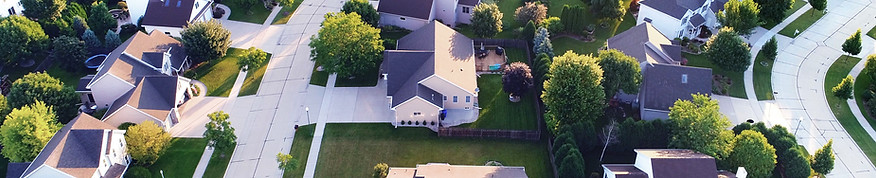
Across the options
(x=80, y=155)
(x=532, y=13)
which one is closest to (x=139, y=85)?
(x=80, y=155)

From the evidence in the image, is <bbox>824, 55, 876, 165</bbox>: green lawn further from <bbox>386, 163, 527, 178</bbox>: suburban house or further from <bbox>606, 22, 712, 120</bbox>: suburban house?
<bbox>386, 163, 527, 178</bbox>: suburban house

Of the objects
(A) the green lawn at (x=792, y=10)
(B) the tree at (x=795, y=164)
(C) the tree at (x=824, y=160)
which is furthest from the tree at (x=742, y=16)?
(B) the tree at (x=795, y=164)

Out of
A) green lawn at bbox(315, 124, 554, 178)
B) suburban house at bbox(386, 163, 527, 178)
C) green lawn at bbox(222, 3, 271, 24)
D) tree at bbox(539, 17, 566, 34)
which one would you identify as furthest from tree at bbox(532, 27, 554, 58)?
green lawn at bbox(222, 3, 271, 24)

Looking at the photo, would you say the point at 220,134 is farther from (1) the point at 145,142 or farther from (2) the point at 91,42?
(2) the point at 91,42

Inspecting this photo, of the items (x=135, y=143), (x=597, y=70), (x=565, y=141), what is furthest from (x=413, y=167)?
(x=135, y=143)

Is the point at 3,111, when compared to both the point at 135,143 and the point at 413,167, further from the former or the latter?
the point at 413,167

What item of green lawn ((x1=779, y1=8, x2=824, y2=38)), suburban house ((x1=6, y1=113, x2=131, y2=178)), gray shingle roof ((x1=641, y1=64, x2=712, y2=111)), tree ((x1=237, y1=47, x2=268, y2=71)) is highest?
green lawn ((x1=779, y1=8, x2=824, y2=38))

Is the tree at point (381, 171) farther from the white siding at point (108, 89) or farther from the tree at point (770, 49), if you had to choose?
the tree at point (770, 49)
